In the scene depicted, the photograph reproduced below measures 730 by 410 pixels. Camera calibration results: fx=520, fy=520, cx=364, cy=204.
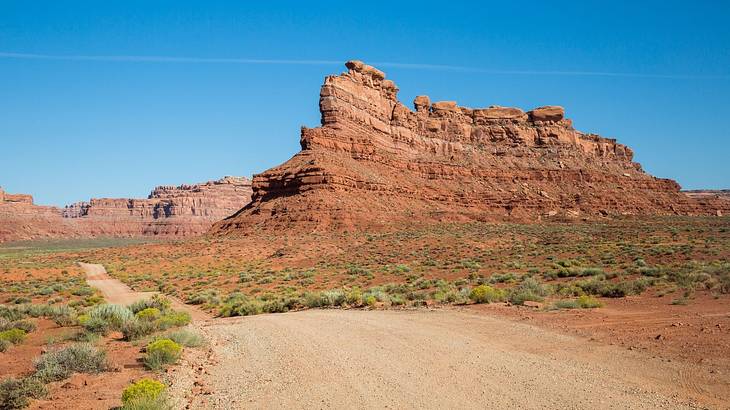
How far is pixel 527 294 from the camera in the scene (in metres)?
15.9

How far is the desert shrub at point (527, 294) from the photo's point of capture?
51.1ft

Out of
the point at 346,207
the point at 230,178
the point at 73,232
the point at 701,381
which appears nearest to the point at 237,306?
the point at 701,381

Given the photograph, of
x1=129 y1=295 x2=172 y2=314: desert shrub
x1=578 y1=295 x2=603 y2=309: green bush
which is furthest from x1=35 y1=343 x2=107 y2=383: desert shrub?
x1=578 y1=295 x2=603 y2=309: green bush

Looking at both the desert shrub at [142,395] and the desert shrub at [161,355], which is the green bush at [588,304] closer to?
the desert shrub at [161,355]

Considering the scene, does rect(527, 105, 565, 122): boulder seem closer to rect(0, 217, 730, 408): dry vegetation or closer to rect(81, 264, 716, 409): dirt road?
rect(0, 217, 730, 408): dry vegetation

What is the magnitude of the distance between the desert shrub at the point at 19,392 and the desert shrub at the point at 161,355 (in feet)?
5.77

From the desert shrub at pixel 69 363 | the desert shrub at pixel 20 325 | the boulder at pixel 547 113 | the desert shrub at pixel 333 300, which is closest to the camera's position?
the desert shrub at pixel 69 363

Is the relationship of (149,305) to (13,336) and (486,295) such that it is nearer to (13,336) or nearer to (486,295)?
(13,336)

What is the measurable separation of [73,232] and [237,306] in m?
155

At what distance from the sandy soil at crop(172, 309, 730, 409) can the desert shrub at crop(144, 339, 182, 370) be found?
1.19ft

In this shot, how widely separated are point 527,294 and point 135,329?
11.0 m

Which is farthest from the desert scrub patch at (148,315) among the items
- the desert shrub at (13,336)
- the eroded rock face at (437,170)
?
the eroded rock face at (437,170)

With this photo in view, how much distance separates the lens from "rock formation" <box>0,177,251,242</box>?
14162cm

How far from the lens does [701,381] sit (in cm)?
724
